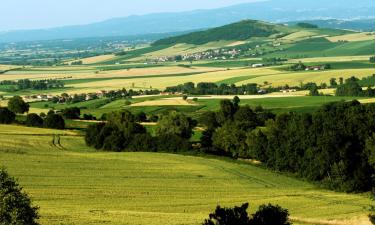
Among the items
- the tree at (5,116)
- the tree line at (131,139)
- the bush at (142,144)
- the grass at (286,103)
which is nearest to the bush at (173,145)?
the tree line at (131,139)

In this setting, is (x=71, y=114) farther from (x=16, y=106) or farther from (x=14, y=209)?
(x=14, y=209)

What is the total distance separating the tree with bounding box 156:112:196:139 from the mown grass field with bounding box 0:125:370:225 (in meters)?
13.5

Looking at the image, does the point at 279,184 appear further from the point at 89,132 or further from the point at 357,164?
the point at 89,132

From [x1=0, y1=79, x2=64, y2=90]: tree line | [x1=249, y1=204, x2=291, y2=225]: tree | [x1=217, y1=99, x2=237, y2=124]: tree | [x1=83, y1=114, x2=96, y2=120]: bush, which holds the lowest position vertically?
[x1=0, y1=79, x2=64, y2=90]: tree line

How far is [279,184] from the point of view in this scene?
61.6 m

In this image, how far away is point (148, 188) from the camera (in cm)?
5350

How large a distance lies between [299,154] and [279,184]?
364 inches

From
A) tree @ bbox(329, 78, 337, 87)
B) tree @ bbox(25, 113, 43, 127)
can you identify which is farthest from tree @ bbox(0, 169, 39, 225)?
tree @ bbox(329, 78, 337, 87)

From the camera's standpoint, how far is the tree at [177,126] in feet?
292

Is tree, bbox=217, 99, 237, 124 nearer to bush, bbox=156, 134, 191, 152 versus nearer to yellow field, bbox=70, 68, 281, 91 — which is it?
bush, bbox=156, 134, 191, 152

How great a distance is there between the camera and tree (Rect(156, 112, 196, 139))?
88.9 metres

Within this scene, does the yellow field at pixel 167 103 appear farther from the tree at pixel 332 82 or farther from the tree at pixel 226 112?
the tree at pixel 332 82

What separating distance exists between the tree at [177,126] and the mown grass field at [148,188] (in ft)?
44.4

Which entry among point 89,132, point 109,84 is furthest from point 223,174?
point 109,84
